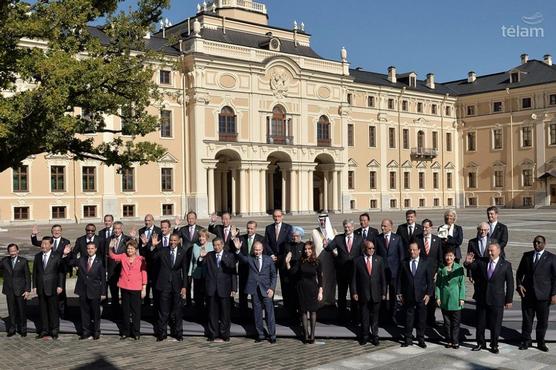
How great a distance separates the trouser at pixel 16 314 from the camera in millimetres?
10477

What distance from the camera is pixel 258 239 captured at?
11.0m

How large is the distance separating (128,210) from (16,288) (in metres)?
33.9

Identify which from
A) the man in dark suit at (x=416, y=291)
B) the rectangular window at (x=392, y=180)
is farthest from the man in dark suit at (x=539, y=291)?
the rectangular window at (x=392, y=180)

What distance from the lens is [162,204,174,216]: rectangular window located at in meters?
45.4

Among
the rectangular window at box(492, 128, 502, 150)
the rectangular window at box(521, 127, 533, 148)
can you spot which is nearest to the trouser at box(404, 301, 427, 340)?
the rectangular window at box(521, 127, 533, 148)

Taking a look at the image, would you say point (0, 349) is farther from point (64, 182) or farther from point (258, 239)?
point (64, 182)

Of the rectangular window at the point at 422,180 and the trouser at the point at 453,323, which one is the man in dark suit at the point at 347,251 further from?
the rectangular window at the point at 422,180

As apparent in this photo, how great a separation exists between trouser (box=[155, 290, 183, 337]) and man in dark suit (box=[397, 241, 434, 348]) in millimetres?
3582

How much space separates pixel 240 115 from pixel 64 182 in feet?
45.7

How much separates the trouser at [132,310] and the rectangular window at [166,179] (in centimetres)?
3556

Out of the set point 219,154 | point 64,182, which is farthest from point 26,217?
point 219,154

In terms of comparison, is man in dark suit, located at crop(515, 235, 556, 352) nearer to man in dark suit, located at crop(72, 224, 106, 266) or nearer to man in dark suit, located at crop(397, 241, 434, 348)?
man in dark suit, located at crop(397, 241, 434, 348)

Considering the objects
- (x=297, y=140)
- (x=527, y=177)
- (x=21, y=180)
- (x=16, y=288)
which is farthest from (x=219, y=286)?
(x=527, y=177)

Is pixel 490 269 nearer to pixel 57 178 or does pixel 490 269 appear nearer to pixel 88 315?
pixel 88 315
